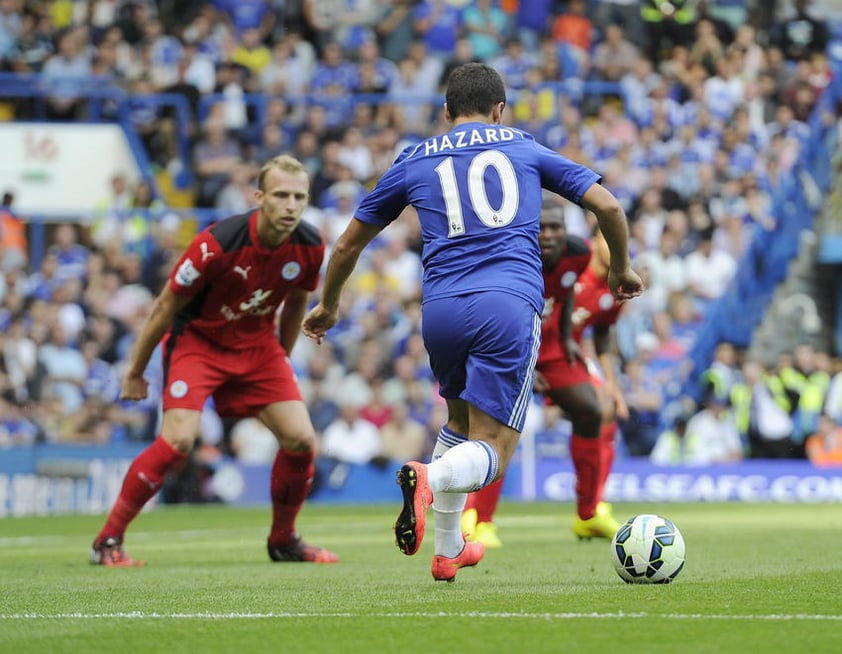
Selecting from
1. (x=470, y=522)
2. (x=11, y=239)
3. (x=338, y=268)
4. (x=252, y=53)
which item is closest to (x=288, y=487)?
(x=470, y=522)

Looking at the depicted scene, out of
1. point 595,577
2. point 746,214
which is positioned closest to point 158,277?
point 746,214

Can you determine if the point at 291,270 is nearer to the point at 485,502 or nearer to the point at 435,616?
the point at 485,502

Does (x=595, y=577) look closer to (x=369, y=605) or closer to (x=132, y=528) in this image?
(x=369, y=605)

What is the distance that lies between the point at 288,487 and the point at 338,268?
2642mm

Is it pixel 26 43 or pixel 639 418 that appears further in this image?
pixel 26 43

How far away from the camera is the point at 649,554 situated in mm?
7434

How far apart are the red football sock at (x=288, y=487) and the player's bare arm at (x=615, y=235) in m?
3.23

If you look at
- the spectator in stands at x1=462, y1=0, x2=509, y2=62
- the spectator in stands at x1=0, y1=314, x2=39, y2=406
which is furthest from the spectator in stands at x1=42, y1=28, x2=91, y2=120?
the spectator in stands at x1=462, y1=0, x2=509, y2=62

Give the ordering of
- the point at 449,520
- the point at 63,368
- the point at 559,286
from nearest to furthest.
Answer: the point at 449,520 → the point at 559,286 → the point at 63,368

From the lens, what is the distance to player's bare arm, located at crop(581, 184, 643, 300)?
22.9ft

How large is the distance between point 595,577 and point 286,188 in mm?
2979

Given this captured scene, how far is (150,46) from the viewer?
23578 millimetres

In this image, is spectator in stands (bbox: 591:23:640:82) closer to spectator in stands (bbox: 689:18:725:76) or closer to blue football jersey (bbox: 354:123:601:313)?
spectator in stands (bbox: 689:18:725:76)

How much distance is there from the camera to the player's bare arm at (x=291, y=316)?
995 centimetres
